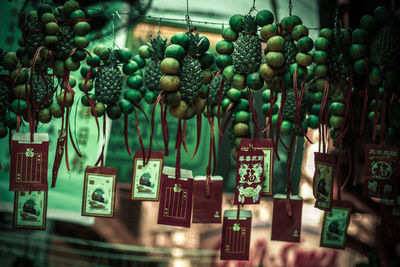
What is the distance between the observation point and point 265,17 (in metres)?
1.18

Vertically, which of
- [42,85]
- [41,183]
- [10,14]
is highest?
[10,14]

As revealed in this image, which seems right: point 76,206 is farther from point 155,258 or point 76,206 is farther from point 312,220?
point 312,220

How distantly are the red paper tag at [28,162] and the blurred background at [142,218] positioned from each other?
625mm

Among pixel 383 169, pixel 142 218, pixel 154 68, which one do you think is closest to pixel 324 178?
pixel 383 169

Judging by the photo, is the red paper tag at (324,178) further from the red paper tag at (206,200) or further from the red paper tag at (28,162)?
the red paper tag at (28,162)

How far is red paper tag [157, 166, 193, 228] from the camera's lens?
1237 millimetres

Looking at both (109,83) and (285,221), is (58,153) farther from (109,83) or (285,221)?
(285,221)

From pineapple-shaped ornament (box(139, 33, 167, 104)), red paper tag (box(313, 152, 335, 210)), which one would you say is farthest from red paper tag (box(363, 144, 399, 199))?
pineapple-shaped ornament (box(139, 33, 167, 104))

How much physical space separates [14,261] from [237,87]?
52.5 inches

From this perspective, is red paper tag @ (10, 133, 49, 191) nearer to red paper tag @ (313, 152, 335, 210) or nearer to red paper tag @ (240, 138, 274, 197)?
red paper tag @ (240, 138, 274, 197)

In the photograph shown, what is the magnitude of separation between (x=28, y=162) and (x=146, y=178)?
1.07 feet

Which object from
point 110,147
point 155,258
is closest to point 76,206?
point 110,147

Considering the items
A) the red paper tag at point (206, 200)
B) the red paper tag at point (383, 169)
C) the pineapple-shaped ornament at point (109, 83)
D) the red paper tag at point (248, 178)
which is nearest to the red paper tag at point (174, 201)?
the red paper tag at point (206, 200)

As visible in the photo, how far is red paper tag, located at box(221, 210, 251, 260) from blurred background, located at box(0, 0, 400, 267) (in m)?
0.55
